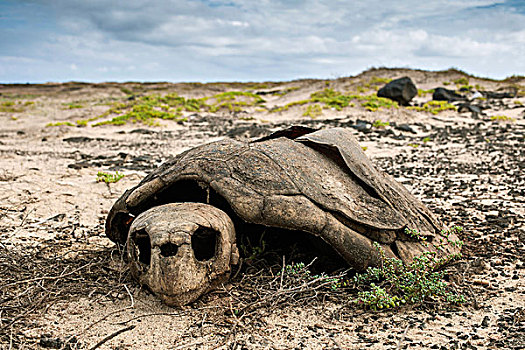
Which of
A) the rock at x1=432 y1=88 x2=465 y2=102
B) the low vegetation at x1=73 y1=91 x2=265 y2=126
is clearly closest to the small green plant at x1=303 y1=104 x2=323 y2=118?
the low vegetation at x1=73 y1=91 x2=265 y2=126

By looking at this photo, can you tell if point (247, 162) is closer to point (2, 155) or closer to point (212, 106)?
point (2, 155)

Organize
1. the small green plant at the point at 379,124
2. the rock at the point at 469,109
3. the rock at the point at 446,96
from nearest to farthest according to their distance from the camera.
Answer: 1. the small green plant at the point at 379,124
2. the rock at the point at 469,109
3. the rock at the point at 446,96

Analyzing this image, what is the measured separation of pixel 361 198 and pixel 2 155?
403 inches

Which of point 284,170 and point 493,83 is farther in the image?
point 493,83

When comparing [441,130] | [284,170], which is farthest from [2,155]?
[441,130]

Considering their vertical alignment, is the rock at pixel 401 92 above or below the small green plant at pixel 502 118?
above

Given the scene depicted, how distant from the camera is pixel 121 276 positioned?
4184 mm

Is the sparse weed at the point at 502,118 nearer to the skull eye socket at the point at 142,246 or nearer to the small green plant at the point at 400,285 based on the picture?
the small green plant at the point at 400,285

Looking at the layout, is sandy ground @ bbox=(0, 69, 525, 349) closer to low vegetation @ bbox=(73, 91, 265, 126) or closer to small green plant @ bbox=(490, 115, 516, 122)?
small green plant @ bbox=(490, 115, 516, 122)

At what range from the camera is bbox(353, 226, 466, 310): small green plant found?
12.6 ft

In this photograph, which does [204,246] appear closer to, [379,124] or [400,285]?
[400,285]

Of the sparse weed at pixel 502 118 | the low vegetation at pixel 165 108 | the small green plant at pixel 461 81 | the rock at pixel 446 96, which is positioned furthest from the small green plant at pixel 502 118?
the small green plant at pixel 461 81

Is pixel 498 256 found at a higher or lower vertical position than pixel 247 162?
lower

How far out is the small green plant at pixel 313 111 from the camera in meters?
20.0
